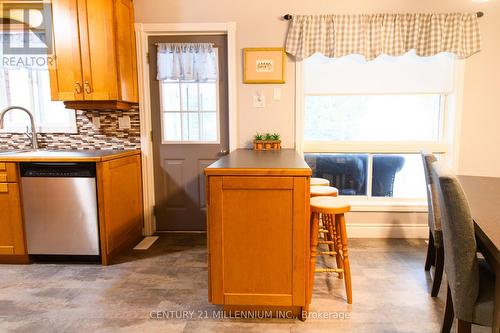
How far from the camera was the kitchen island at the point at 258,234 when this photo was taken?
1.73 metres

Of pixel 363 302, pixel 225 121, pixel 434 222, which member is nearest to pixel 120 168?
pixel 225 121

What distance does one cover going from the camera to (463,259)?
1.26 m

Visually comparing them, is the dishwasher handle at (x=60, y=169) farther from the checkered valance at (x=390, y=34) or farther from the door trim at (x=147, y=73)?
the checkered valance at (x=390, y=34)

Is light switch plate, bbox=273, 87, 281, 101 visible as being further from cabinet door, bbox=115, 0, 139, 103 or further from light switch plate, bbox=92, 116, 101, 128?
light switch plate, bbox=92, 116, 101, 128

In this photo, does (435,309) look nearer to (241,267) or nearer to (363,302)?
(363,302)

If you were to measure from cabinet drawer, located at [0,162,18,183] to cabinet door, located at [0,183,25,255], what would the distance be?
3cm

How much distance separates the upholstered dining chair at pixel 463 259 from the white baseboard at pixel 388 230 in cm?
188

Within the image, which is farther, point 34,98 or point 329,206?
point 34,98

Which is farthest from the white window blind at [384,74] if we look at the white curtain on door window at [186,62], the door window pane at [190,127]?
the door window pane at [190,127]

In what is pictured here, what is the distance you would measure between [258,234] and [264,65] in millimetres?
1842

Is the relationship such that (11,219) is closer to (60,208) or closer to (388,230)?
(60,208)

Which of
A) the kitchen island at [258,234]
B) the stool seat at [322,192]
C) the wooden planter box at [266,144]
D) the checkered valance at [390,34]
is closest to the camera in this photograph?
the kitchen island at [258,234]

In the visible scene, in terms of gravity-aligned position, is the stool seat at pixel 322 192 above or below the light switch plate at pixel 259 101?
below

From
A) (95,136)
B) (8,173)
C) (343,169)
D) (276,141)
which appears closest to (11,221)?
(8,173)
